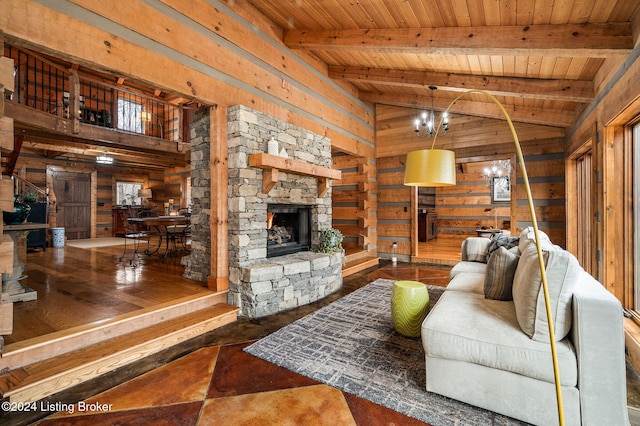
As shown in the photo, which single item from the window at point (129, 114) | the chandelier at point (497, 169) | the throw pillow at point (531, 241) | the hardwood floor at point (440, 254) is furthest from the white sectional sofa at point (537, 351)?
the window at point (129, 114)

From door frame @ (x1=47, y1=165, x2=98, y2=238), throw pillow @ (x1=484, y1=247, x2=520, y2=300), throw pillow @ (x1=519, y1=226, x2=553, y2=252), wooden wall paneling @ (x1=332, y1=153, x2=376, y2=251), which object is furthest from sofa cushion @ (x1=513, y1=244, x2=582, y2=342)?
door frame @ (x1=47, y1=165, x2=98, y2=238)

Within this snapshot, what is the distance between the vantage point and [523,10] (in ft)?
8.82

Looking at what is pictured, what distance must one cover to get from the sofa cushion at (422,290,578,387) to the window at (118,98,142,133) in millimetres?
9452

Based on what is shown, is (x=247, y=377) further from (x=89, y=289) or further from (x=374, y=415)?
(x=89, y=289)

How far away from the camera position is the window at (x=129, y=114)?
859 centimetres

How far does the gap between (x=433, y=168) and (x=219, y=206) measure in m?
2.31

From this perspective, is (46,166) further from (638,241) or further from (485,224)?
(485,224)

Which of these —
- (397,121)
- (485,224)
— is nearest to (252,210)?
(397,121)

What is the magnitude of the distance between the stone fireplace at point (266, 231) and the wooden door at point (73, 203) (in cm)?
778

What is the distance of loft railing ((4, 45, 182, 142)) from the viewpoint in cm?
643

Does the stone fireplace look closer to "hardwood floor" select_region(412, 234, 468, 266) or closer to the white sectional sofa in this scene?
the white sectional sofa

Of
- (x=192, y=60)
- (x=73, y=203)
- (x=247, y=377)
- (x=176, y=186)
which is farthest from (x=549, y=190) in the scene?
(x=73, y=203)

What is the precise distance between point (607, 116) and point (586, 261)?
2467 mm

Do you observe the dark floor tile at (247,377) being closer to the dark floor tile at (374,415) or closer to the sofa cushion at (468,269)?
the dark floor tile at (374,415)
